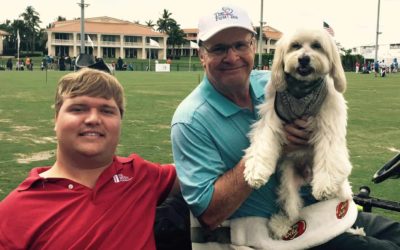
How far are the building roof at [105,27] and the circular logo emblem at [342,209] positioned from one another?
4415 inches

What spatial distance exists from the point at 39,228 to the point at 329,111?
6.37 feet

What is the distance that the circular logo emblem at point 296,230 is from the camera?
125 inches

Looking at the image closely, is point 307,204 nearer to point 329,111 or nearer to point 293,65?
point 329,111

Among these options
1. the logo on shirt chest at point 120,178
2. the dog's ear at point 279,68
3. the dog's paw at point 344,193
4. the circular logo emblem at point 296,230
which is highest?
the dog's ear at point 279,68

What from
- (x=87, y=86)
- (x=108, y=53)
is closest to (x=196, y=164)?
(x=87, y=86)

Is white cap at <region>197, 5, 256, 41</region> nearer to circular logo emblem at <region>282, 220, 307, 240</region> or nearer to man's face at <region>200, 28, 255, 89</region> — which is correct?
man's face at <region>200, 28, 255, 89</region>

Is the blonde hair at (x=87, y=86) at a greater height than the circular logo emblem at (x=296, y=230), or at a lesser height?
greater

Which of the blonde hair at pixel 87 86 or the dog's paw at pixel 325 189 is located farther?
the dog's paw at pixel 325 189

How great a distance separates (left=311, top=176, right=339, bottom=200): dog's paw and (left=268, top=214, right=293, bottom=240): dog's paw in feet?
0.79

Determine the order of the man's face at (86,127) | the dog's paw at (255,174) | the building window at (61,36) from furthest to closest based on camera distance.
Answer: the building window at (61,36) → the dog's paw at (255,174) → the man's face at (86,127)

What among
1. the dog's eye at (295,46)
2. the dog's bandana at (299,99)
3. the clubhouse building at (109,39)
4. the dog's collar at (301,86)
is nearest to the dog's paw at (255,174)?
the dog's bandana at (299,99)

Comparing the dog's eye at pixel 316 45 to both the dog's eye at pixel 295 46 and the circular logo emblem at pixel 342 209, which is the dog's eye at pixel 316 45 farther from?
the circular logo emblem at pixel 342 209

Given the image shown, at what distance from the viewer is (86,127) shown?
2.82 m

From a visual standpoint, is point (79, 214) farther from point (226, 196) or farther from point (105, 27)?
point (105, 27)
